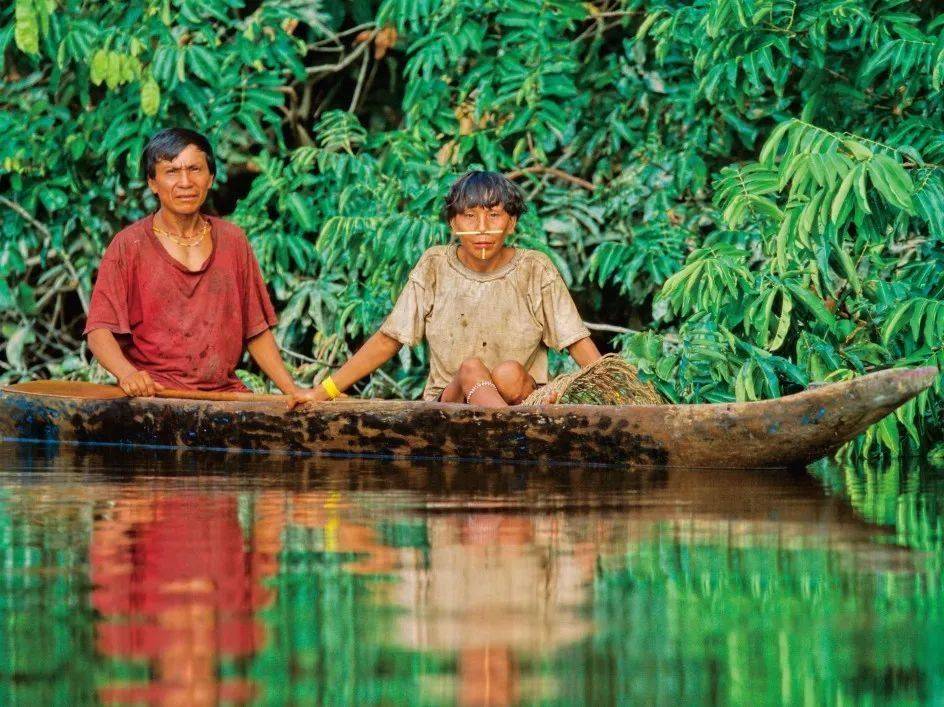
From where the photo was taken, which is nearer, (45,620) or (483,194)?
(45,620)

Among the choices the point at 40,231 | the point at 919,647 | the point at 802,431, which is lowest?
the point at 919,647

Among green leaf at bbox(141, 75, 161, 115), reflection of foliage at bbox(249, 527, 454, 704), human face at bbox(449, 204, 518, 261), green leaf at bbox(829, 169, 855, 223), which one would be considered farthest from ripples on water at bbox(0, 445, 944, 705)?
green leaf at bbox(141, 75, 161, 115)

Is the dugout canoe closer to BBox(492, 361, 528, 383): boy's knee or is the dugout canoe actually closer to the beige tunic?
BBox(492, 361, 528, 383): boy's knee

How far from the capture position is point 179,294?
772 cm

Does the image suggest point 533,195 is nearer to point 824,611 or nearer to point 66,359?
point 66,359

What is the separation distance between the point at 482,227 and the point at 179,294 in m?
1.44

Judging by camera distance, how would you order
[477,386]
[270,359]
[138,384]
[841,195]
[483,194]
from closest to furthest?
1. [841,195]
2. [477,386]
3. [483,194]
4. [138,384]
5. [270,359]

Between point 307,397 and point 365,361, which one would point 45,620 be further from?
point 365,361

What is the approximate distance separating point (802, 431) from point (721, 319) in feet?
4.98

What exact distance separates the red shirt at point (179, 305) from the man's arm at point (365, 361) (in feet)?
2.73

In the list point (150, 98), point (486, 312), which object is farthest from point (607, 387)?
point (150, 98)

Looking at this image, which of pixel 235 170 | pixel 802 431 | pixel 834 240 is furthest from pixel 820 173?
pixel 235 170

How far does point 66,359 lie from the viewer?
415 inches

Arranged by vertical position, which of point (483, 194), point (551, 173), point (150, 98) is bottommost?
point (483, 194)
